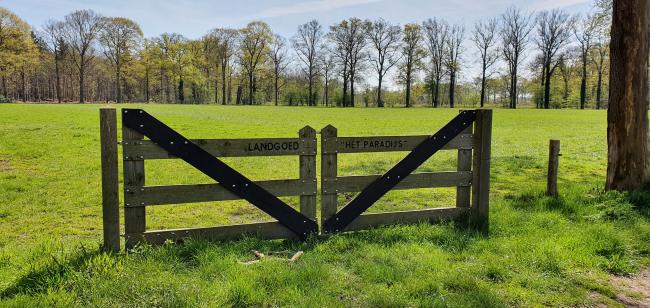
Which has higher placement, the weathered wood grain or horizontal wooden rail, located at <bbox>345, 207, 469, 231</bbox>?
the weathered wood grain

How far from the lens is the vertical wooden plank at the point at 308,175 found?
584 cm

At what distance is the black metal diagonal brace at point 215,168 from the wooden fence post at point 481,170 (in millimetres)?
2482

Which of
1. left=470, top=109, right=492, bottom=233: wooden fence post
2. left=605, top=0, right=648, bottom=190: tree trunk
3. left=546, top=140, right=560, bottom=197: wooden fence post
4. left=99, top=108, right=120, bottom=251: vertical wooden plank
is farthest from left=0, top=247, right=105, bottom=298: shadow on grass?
left=605, top=0, right=648, bottom=190: tree trunk

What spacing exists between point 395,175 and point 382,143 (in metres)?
0.48

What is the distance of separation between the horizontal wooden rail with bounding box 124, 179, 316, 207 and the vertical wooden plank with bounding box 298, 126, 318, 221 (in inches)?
5.1

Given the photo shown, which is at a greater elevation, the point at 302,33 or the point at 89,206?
the point at 302,33

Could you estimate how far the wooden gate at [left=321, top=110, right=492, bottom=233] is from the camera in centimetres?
598

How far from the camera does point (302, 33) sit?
87.6m

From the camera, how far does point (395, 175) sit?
20.5 feet

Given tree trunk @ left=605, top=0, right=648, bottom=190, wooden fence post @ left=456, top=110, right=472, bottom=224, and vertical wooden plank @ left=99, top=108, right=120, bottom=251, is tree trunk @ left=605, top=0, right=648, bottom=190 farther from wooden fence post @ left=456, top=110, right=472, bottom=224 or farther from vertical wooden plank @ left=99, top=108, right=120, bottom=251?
vertical wooden plank @ left=99, top=108, right=120, bottom=251

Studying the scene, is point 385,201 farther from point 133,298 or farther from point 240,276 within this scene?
point 133,298

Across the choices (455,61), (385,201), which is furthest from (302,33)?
(385,201)

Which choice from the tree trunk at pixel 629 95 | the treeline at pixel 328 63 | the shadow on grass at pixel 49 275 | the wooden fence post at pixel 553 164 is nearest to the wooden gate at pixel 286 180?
the shadow on grass at pixel 49 275

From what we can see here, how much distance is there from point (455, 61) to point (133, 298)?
90.1m
